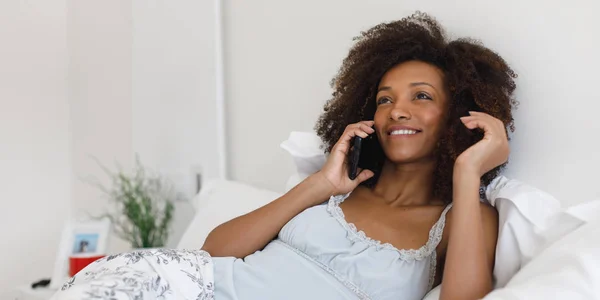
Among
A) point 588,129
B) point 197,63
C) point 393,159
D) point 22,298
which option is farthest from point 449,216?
point 22,298

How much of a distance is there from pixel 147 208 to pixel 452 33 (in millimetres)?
1186

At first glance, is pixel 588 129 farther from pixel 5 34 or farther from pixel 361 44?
pixel 5 34

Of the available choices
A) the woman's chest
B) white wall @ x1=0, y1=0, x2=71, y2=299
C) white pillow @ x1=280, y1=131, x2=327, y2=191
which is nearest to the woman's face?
the woman's chest

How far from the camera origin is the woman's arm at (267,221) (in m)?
1.29

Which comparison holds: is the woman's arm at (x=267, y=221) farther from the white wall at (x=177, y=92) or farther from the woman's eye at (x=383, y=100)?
the white wall at (x=177, y=92)

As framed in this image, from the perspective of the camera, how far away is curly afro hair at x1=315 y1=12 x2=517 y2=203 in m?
1.20

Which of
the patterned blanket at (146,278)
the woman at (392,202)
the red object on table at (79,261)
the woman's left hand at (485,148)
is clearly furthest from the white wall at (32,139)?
the woman's left hand at (485,148)

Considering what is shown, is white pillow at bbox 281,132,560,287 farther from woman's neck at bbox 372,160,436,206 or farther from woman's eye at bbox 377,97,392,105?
woman's eye at bbox 377,97,392,105

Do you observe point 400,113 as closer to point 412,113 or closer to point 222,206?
point 412,113

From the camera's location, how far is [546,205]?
1015 millimetres

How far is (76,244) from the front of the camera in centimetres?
195

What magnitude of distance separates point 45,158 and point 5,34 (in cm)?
55

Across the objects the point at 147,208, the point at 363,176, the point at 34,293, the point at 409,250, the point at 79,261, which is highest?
the point at 363,176

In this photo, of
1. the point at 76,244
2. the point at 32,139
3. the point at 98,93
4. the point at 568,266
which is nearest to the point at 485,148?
the point at 568,266
